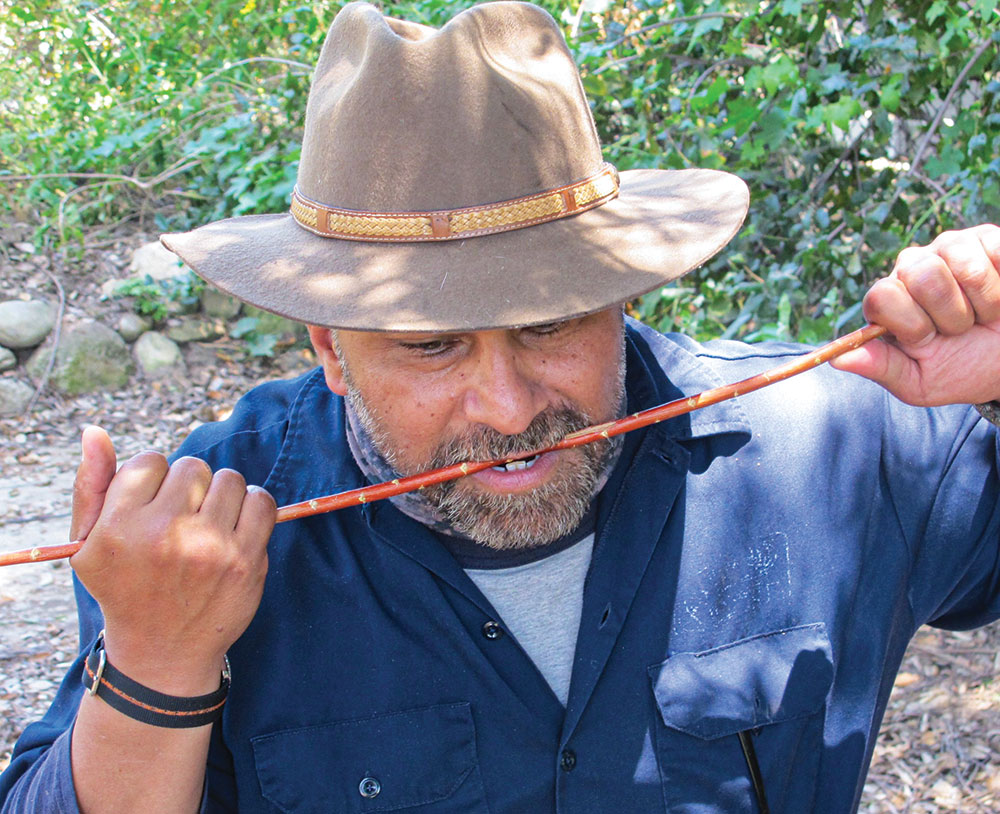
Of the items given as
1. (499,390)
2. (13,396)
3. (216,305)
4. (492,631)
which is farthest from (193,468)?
(216,305)

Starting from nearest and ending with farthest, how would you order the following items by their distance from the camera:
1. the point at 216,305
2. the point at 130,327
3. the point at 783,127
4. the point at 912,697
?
1. the point at 912,697
2. the point at 783,127
3. the point at 130,327
4. the point at 216,305

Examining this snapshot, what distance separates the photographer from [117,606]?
1.61m

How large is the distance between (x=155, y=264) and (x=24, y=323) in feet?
2.96

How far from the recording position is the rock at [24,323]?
19.6 feet

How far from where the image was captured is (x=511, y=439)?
5.98ft

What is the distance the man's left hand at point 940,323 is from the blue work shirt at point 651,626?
0.85 ft

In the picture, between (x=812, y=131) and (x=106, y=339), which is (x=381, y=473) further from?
(x=106, y=339)

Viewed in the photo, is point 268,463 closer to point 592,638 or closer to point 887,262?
point 592,638

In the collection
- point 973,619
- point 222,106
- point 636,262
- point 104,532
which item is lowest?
point 222,106

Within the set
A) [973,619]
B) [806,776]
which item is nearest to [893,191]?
[973,619]

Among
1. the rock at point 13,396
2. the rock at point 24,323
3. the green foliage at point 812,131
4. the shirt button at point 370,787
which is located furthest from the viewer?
the rock at point 24,323

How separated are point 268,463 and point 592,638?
77 cm

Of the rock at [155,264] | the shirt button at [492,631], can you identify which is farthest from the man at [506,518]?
the rock at [155,264]

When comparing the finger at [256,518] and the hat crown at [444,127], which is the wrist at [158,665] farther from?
the hat crown at [444,127]
